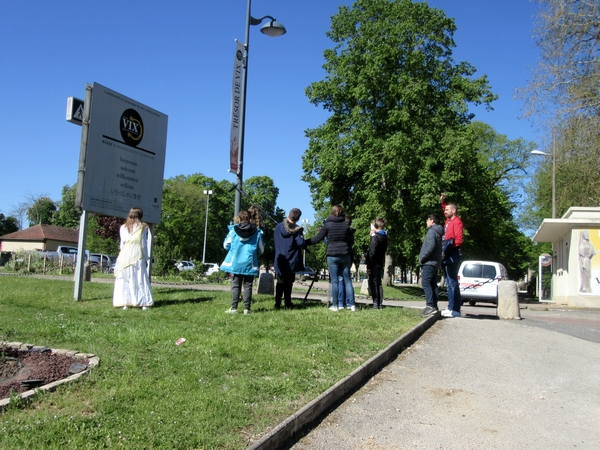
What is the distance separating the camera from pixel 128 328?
6.76 m

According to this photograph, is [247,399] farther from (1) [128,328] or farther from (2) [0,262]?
(2) [0,262]

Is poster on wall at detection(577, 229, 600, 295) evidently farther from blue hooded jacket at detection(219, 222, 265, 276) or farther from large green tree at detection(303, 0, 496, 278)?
blue hooded jacket at detection(219, 222, 265, 276)

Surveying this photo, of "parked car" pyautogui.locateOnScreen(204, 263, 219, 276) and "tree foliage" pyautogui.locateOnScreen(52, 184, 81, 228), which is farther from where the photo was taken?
"tree foliage" pyautogui.locateOnScreen(52, 184, 81, 228)

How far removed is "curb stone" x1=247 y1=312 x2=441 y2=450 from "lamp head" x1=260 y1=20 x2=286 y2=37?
845 centimetres

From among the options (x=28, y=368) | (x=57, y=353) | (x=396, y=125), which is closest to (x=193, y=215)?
(x=396, y=125)

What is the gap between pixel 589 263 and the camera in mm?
24031

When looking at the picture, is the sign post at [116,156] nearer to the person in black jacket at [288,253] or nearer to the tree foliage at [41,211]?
the person in black jacket at [288,253]

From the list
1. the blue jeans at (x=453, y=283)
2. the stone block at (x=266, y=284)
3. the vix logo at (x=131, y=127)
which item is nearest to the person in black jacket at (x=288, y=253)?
the blue jeans at (x=453, y=283)

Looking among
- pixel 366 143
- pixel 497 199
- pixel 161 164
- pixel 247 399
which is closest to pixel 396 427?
pixel 247 399

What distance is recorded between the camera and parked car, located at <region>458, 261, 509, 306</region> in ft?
72.6

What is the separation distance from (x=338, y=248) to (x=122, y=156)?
4.83m

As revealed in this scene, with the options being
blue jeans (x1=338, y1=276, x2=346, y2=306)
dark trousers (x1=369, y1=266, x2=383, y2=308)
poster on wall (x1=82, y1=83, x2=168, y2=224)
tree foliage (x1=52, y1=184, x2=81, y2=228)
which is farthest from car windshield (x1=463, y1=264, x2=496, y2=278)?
Result: tree foliage (x1=52, y1=184, x2=81, y2=228)

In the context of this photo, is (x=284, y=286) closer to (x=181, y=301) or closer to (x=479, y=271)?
(x=181, y=301)

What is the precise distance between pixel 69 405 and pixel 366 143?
1092 inches
